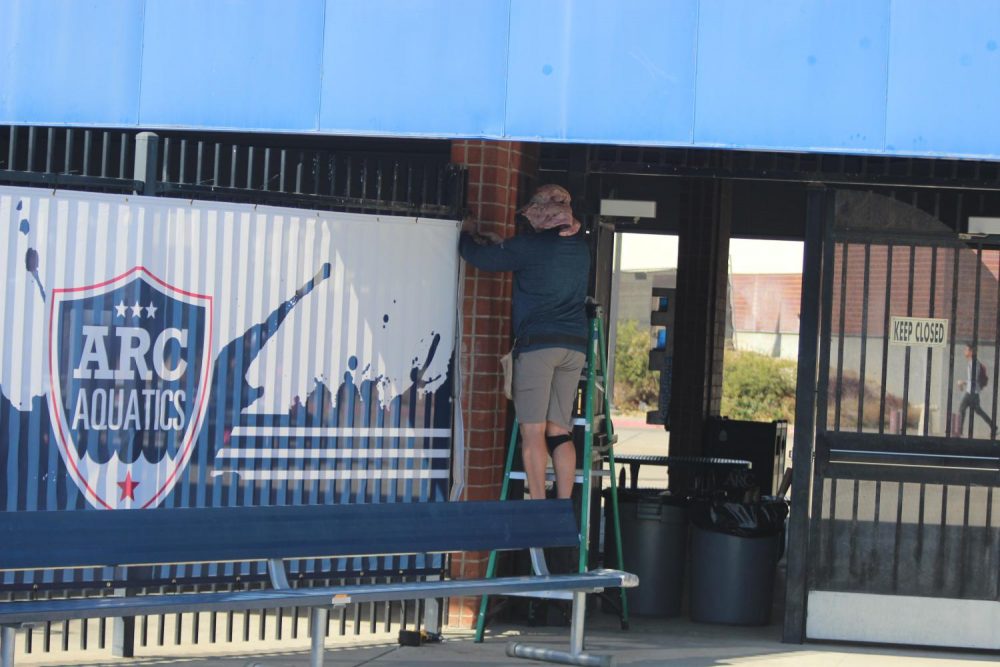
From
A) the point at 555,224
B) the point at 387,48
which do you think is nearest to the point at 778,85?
the point at 555,224

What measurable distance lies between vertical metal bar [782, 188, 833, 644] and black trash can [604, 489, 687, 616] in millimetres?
843

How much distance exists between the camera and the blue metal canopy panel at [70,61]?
6.72 meters

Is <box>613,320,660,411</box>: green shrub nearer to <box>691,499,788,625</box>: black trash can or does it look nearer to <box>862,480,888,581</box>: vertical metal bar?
<box>691,499,788,625</box>: black trash can

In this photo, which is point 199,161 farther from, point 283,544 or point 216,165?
point 283,544

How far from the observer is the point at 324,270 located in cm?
688

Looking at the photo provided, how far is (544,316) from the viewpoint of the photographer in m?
7.11

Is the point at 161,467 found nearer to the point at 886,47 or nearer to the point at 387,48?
the point at 387,48

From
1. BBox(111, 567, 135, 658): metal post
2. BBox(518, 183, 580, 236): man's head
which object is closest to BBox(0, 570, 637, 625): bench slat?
BBox(111, 567, 135, 658): metal post

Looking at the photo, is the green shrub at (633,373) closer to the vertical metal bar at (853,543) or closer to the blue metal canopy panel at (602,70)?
the vertical metal bar at (853,543)

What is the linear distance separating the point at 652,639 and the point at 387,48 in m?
3.61

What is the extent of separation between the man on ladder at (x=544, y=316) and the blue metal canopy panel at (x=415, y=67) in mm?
815

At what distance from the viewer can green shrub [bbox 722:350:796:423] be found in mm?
31000

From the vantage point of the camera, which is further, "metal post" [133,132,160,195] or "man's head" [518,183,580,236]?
"man's head" [518,183,580,236]

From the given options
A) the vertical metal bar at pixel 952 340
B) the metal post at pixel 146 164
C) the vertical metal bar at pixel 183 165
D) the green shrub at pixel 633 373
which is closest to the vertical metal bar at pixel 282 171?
the vertical metal bar at pixel 183 165
